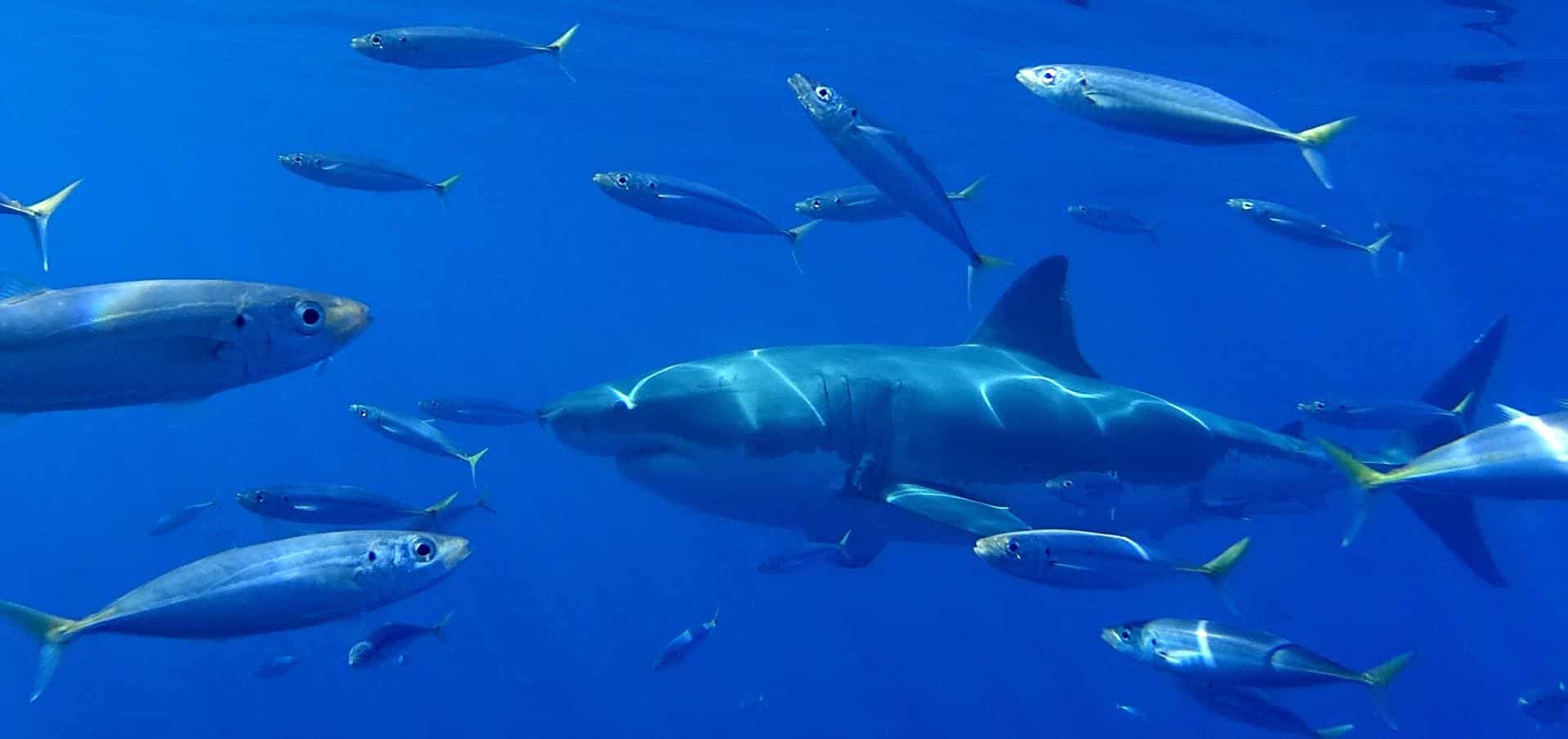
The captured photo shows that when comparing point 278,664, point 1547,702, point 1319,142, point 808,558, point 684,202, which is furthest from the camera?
point 278,664

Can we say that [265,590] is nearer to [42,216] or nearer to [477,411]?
[42,216]

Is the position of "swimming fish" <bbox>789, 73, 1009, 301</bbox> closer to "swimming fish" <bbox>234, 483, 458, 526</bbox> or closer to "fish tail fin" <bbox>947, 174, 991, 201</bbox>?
"fish tail fin" <bbox>947, 174, 991, 201</bbox>

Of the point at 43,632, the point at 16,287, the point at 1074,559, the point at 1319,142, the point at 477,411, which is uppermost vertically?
the point at 1319,142

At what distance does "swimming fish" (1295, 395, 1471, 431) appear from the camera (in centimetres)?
763

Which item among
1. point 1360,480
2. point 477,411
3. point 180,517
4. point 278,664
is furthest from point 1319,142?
point 180,517

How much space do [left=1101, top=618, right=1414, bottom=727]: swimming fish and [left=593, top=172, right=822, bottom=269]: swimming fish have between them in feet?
10.0

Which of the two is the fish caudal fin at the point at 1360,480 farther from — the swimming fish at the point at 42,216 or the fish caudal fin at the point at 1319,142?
the swimming fish at the point at 42,216

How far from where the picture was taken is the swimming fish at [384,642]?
6418 mm

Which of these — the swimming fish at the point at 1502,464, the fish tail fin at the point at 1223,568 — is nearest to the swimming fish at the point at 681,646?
the fish tail fin at the point at 1223,568

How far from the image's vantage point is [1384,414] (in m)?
7.89

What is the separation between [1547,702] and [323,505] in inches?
446

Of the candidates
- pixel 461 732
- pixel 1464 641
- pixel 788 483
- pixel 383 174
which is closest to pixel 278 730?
pixel 461 732

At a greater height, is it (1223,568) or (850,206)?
(850,206)

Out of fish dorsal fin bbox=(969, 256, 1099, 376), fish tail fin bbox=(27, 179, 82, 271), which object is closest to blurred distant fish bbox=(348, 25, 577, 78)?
fish tail fin bbox=(27, 179, 82, 271)
